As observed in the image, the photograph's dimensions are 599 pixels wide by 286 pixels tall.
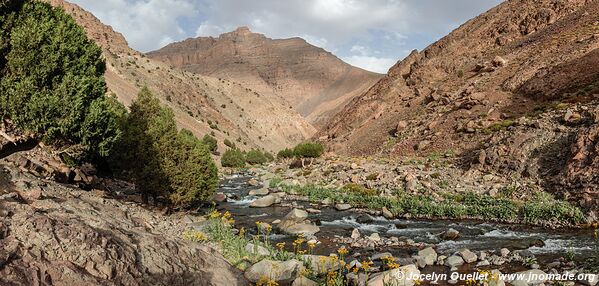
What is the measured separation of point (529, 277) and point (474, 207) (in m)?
11.7

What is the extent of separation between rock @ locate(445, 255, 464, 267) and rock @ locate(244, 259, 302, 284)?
18.2ft

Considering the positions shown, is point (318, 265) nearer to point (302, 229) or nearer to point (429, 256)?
point (429, 256)

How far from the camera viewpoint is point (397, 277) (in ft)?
37.2

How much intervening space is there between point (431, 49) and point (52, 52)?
71.6m

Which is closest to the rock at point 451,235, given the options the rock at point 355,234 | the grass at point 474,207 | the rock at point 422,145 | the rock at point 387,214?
the rock at point 355,234

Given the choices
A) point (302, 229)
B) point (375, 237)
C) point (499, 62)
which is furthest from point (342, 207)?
point (499, 62)

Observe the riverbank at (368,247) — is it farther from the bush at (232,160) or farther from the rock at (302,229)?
the bush at (232,160)

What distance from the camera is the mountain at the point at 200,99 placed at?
81000mm

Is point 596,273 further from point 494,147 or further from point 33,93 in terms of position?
point 33,93

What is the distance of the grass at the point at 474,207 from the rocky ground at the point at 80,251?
16777 millimetres

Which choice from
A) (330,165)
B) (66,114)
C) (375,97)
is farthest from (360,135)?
(66,114)

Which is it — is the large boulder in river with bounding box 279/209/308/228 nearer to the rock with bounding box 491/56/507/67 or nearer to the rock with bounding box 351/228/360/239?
the rock with bounding box 351/228/360/239

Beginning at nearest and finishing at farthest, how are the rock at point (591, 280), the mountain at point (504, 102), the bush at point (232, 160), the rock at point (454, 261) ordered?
the rock at point (591, 280) → the rock at point (454, 261) → the mountain at point (504, 102) → the bush at point (232, 160)

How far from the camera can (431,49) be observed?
76.6 m
